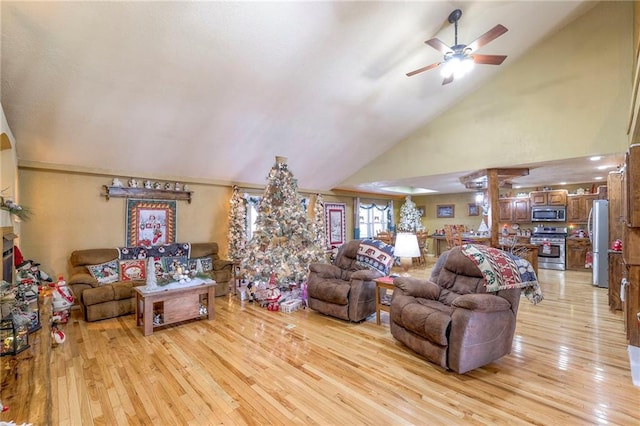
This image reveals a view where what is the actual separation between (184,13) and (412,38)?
293 centimetres

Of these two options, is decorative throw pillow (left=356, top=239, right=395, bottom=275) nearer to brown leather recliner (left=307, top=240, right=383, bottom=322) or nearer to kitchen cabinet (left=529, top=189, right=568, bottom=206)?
brown leather recliner (left=307, top=240, right=383, bottom=322)

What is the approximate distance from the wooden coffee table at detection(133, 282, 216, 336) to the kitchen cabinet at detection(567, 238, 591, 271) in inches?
344

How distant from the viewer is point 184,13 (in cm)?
291

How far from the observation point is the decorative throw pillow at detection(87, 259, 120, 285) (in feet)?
14.5

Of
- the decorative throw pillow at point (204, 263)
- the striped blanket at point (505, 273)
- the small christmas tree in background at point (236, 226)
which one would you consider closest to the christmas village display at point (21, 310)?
the decorative throw pillow at point (204, 263)

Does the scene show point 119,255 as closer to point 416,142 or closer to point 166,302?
point 166,302

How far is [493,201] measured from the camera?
5.58 meters

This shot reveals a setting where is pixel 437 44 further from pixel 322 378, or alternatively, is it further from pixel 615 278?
pixel 615 278

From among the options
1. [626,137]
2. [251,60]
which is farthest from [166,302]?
[626,137]

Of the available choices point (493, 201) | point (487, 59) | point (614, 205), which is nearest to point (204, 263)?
point (487, 59)

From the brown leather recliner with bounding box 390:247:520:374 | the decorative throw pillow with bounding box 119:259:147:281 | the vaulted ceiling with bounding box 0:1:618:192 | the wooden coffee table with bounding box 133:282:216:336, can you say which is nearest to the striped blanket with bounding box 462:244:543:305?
the brown leather recliner with bounding box 390:247:520:374

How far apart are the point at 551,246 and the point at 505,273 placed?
6.50 meters

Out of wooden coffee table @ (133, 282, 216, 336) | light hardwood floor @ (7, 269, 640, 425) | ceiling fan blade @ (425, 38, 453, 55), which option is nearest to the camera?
light hardwood floor @ (7, 269, 640, 425)

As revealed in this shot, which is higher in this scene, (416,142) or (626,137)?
(416,142)
